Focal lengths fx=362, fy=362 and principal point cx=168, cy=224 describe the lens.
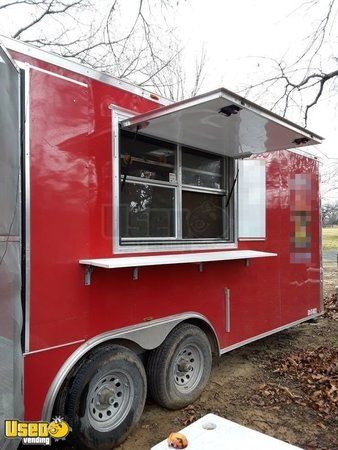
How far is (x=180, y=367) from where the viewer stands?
362 centimetres


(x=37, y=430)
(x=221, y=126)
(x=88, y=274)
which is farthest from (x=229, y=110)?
(x=37, y=430)

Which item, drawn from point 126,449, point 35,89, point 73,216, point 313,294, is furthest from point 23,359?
point 313,294

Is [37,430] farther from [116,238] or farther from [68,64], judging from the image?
[68,64]

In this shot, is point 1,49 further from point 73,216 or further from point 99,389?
point 99,389

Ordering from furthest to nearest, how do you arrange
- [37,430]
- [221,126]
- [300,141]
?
[300,141] < [221,126] < [37,430]

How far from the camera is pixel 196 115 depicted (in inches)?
120

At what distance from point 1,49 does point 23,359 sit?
6.33 feet

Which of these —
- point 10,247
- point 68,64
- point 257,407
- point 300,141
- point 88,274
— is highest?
point 68,64

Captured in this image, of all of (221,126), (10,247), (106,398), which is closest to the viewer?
Result: (10,247)

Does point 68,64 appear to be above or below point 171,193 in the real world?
above

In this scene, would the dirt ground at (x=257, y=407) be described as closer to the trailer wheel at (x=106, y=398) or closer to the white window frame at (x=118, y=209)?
the trailer wheel at (x=106, y=398)

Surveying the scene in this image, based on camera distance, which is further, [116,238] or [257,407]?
[257,407]

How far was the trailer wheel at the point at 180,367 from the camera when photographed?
132 inches

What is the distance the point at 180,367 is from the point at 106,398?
944 mm
